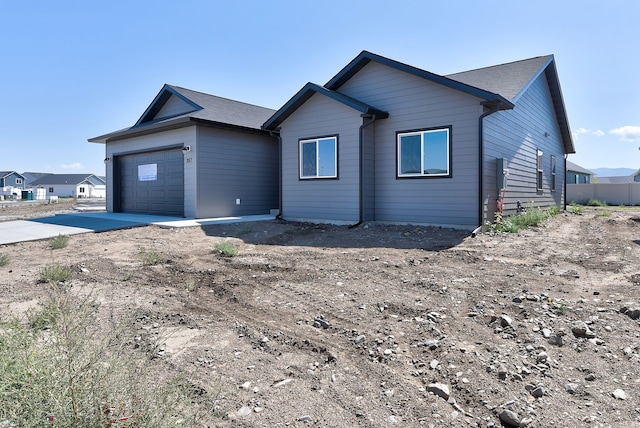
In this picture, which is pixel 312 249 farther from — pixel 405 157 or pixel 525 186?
pixel 525 186

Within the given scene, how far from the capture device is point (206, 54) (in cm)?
1340

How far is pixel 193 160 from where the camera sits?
1246cm

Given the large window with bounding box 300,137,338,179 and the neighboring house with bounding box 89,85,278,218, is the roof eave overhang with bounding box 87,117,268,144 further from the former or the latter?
the large window with bounding box 300,137,338,179

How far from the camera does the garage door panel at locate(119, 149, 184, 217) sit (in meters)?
13.4

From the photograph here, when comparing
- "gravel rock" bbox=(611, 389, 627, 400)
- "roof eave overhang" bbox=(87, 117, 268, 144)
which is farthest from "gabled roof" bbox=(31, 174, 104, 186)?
"gravel rock" bbox=(611, 389, 627, 400)

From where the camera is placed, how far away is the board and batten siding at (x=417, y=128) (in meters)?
9.05

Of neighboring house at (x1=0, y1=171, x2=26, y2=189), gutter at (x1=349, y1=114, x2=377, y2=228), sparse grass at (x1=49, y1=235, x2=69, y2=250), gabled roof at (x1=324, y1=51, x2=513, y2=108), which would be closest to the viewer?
sparse grass at (x1=49, y1=235, x2=69, y2=250)

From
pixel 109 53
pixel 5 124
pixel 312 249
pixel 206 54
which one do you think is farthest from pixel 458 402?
pixel 5 124

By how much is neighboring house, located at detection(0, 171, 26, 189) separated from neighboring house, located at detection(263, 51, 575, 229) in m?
79.4

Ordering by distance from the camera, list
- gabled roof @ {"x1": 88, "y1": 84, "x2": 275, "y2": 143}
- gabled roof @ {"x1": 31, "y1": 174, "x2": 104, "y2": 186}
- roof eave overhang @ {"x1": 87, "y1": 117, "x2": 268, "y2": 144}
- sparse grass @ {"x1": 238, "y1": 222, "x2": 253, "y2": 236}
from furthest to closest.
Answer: gabled roof @ {"x1": 31, "y1": 174, "x2": 104, "y2": 186}
gabled roof @ {"x1": 88, "y1": 84, "x2": 275, "y2": 143}
roof eave overhang @ {"x1": 87, "y1": 117, "x2": 268, "y2": 144}
sparse grass @ {"x1": 238, "y1": 222, "x2": 253, "y2": 236}

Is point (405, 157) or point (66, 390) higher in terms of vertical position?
point (405, 157)

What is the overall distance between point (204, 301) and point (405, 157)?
7265 mm

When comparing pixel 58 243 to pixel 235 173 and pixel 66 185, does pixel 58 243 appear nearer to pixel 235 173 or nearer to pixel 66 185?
pixel 235 173

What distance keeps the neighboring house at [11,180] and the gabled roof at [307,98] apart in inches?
3095
